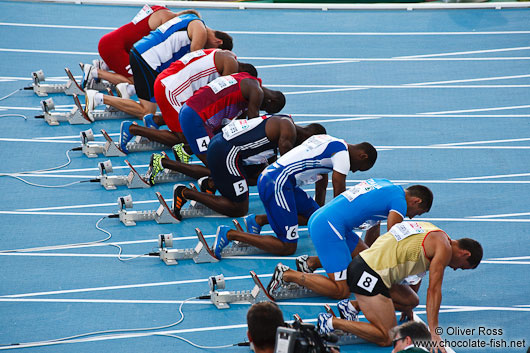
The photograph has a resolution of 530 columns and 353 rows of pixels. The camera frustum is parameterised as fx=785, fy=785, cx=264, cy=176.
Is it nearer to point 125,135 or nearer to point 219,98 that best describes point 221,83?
point 219,98

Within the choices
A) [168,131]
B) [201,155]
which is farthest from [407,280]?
[168,131]

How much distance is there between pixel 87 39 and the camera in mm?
11586

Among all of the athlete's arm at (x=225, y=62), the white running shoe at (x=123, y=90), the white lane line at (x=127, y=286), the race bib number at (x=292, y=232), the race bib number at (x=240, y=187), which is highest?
the athlete's arm at (x=225, y=62)

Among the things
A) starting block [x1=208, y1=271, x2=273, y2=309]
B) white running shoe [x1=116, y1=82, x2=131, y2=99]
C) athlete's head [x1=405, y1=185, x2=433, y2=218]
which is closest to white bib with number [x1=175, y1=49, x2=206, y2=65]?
white running shoe [x1=116, y1=82, x2=131, y2=99]

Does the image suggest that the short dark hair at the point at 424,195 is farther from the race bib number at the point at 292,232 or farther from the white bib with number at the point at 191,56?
the white bib with number at the point at 191,56

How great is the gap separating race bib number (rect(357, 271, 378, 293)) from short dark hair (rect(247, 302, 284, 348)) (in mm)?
1442

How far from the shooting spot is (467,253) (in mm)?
5453

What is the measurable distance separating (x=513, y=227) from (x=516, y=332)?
5.63 feet

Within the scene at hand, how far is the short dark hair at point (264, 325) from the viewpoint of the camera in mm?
4215

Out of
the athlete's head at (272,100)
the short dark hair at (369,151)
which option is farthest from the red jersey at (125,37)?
the short dark hair at (369,151)

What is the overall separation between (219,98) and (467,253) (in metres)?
3.26

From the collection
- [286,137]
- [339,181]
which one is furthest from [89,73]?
[339,181]

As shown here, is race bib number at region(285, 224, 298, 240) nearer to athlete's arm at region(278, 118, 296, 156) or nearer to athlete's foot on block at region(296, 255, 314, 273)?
athlete's foot on block at region(296, 255, 314, 273)

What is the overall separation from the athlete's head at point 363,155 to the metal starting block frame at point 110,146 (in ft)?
9.93
